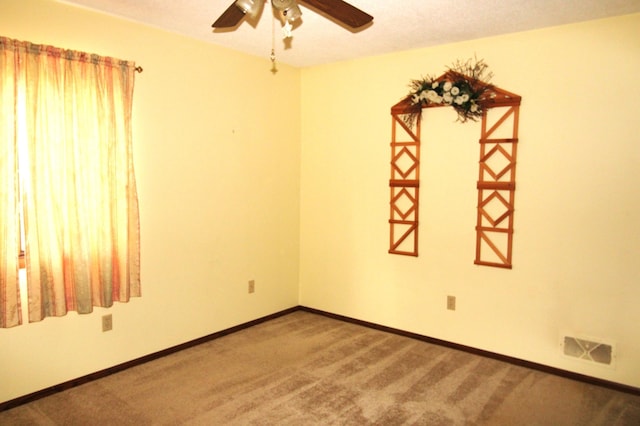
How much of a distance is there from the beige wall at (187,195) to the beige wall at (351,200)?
1cm

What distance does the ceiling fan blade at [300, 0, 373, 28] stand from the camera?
2014 millimetres

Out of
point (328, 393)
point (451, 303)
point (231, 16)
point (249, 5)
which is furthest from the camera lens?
point (451, 303)

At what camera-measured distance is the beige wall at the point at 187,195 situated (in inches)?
107

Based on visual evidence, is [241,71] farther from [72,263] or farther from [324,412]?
[324,412]

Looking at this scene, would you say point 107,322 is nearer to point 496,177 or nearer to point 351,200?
point 351,200

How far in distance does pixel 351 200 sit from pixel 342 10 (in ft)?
7.36

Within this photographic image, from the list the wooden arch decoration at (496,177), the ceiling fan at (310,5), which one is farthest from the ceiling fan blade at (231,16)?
the wooden arch decoration at (496,177)

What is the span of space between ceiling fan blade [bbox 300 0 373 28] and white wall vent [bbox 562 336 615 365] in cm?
259

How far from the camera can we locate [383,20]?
9.60ft

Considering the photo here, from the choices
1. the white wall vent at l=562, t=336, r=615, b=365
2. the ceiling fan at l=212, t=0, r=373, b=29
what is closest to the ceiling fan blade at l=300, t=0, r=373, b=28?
the ceiling fan at l=212, t=0, r=373, b=29

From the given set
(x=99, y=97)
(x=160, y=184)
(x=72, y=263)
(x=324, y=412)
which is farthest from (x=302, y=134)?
(x=324, y=412)

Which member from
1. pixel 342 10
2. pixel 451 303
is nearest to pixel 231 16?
pixel 342 10

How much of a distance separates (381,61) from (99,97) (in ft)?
7.58

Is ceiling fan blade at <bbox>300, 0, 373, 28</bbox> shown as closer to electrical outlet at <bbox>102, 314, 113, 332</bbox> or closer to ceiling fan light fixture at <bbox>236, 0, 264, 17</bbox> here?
ceiling fan light fixture at <bbox>236, 0, 264, 17</bbox>
